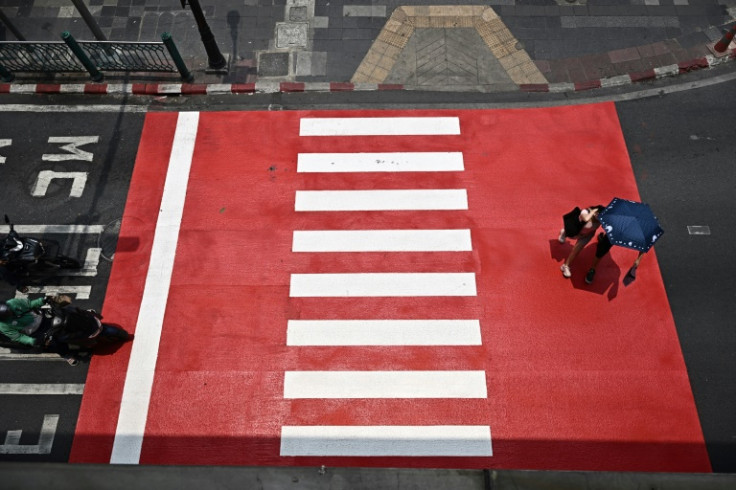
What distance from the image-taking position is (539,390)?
1007 centimetres

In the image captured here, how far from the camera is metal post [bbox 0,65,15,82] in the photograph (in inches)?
528

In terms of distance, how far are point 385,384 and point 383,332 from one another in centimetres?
108

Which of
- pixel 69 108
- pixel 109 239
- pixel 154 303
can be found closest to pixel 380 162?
pixel 154 303

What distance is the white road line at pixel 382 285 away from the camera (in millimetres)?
10992

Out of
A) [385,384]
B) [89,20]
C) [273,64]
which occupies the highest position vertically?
[89,20]

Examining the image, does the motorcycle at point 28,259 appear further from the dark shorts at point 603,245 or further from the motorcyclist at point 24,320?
the dark shorts at point 603,245

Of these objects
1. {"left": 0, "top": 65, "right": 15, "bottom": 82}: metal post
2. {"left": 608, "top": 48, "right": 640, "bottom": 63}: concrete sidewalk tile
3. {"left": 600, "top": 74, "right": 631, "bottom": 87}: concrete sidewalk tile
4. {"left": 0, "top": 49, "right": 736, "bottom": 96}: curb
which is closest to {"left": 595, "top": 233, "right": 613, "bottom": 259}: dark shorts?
{"left": 0, "top": 49, "right": 736, "bottom": 96}: curb

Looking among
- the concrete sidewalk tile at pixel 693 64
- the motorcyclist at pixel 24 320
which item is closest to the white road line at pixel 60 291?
the motorcyclist at pixel 24 320

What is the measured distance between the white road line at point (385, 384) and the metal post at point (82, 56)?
9.69 meters

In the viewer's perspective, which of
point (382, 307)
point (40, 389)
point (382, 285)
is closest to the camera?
point (40, 389)

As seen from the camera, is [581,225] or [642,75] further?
[642,75]

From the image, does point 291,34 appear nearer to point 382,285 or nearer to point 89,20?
point 89,20

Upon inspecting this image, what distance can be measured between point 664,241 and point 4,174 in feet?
52.3

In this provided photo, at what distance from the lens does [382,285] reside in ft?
36.3
